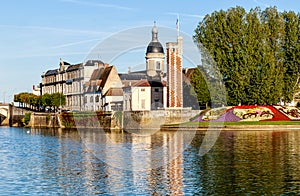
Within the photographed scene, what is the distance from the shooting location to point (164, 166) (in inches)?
1591

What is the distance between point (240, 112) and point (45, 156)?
4455 centimetres

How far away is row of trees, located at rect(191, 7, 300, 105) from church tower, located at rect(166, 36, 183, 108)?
11.4m

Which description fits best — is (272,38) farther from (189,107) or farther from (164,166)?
(164,166)

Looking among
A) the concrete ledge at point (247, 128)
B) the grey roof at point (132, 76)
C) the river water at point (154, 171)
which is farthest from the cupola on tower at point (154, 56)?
the river water at point (154, 171)

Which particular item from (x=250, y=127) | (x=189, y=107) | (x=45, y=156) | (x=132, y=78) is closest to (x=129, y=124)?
(x=189, y=107)

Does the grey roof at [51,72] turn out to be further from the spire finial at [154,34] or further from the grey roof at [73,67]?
the spire finial at [154,34]

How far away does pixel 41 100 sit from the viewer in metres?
155

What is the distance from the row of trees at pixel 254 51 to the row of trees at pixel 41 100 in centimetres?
6620

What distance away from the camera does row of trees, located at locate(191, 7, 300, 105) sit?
88.1 metres

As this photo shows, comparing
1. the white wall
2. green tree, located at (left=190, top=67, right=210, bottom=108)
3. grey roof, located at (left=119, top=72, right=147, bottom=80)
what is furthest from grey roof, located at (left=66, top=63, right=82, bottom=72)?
green tree, located at (left=190, top=67, right=210, bottom=108)

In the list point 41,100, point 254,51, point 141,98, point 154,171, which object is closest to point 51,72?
Answer: point 41,100

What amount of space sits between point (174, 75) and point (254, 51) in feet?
65.6

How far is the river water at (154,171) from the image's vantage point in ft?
102

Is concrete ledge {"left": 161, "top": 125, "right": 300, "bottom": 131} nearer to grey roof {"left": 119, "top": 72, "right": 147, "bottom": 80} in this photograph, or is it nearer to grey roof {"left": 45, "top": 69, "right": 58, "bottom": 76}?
grey roof {"left": 119, "top": 72, "right": 147, "bottom": 80}
